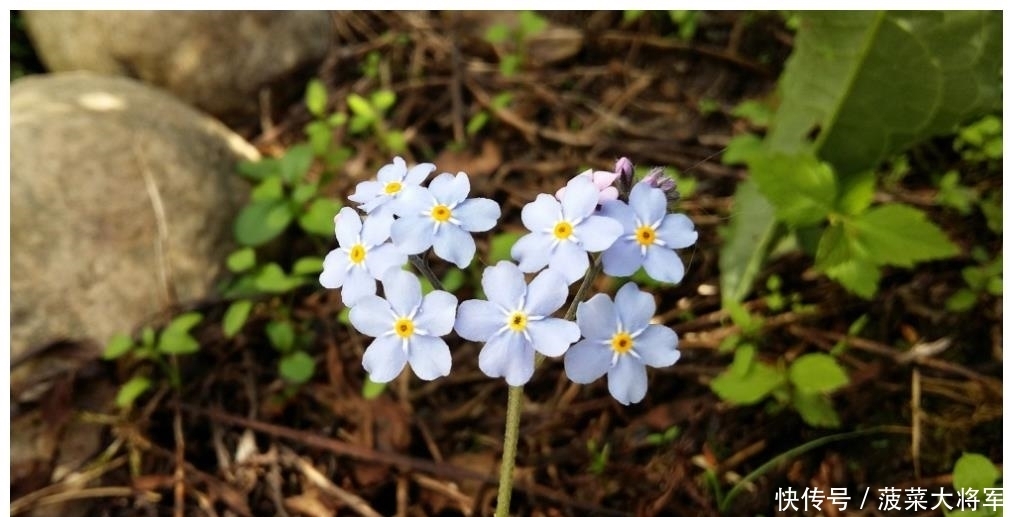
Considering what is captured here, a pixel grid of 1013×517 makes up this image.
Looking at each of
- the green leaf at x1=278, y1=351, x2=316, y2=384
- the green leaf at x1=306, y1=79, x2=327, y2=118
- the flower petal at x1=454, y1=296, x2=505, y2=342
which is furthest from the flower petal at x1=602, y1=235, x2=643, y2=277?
the green leaf at x1=306, y1=79, x2=327, y2=118

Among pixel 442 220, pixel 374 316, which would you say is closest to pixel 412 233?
pixel 442 220

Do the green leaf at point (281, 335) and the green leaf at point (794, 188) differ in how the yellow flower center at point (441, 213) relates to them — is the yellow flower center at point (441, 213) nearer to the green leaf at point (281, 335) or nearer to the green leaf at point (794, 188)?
the green leaf at point (794, 188)

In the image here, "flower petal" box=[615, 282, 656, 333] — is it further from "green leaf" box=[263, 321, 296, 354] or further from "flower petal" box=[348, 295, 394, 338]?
"green leaf" box=[263, 321, 296, 354]

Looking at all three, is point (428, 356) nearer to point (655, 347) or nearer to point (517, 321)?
point (517, 321)

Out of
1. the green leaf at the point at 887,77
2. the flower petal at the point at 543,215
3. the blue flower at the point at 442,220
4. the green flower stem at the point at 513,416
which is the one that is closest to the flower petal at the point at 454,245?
the blue flower at the point at 442,220

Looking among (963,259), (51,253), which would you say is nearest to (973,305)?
(963,259)
